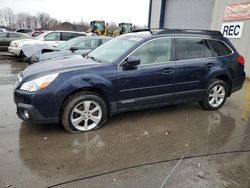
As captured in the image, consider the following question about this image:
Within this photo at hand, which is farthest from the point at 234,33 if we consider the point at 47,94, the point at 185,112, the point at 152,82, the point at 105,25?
the point at 105,25

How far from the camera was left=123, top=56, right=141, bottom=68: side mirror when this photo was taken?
4.01 m

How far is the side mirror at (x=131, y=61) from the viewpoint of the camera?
401cm

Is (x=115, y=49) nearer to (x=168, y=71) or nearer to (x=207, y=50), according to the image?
(x=168, y=71)

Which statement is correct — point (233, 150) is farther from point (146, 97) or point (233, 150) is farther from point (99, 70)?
point (99, 70)

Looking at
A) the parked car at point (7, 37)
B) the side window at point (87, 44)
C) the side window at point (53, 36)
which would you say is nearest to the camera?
the side window at point (87, 44)

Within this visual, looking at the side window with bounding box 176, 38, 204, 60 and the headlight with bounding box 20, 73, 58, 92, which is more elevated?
the side window with bounding box 176, 38, 204, 60

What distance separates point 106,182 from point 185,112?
299cm

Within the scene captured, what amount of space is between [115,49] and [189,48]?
5.02 ft

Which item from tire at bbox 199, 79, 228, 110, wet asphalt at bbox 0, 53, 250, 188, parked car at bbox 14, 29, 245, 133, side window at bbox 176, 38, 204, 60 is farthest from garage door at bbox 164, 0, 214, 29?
wet asphalt at bbox 0, 53, 250, 188

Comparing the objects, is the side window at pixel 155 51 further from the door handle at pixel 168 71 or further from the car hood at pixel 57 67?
the car hood at pixel 57 67

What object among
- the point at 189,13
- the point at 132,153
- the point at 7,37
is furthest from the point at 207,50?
the point at 7,37

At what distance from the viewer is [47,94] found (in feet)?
11.7

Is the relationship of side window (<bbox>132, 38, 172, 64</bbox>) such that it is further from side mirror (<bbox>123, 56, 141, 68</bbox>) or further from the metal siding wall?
the metal siding wall

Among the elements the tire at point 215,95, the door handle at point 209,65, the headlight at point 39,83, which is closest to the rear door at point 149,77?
the door handle at point 209,65
